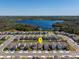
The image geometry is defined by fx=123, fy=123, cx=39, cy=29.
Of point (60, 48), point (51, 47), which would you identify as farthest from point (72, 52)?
point (51, 47)

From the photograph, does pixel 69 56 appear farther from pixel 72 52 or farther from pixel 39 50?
pixel 39 50

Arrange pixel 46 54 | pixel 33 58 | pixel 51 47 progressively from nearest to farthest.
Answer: pixel 33 58, pixel 46 54, pixel 51 47

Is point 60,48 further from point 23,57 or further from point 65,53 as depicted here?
point 23,57

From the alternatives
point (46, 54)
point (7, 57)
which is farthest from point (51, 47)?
point (7, 57)

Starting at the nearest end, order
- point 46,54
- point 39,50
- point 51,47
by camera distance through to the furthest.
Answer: point 46,54 < point 39,50 < point 51,47

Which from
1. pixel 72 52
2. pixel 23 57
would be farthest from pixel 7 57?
pixel 72 52

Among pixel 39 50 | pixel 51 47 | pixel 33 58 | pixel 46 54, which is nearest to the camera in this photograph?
pixel 33 58

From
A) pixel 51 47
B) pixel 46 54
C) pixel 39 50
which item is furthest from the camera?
pixel 51 47

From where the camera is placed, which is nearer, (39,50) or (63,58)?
(63,58)

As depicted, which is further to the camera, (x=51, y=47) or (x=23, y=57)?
(x=51, y=47)
